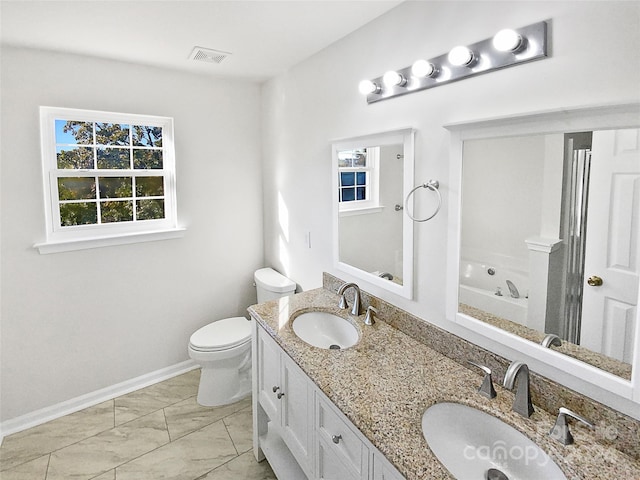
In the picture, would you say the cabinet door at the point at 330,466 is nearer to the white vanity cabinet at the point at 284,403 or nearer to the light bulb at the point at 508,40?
the white vanity cabinet at the point at 284,403

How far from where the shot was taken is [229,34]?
199 centimetres

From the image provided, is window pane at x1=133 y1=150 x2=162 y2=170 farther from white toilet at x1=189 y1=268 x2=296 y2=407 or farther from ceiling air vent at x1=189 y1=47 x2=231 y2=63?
white toilet at x1=189 y1=268 x2=296 y2=407

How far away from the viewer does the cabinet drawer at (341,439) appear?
47.3 inches

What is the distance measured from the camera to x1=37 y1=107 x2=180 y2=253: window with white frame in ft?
7.78

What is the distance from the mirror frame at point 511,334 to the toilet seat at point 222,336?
158cm

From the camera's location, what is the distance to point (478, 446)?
3.94ft

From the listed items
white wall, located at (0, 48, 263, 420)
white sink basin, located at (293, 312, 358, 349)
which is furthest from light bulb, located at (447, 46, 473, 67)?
white wall, located at (0, 48, 263, 420)

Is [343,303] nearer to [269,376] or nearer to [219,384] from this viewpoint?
[269,376]

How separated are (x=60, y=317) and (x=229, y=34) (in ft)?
6.80

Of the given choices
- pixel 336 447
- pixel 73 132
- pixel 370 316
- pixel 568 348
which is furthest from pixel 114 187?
pixel 568 348

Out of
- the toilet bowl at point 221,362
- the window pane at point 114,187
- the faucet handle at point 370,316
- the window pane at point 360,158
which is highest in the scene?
the window pane at point 360,158

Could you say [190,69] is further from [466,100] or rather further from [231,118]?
[466,100]

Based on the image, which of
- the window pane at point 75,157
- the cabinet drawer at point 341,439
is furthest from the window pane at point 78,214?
the cabinet drawer at point 341,439

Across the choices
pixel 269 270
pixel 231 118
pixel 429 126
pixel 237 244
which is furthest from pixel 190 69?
pixel 429 126
